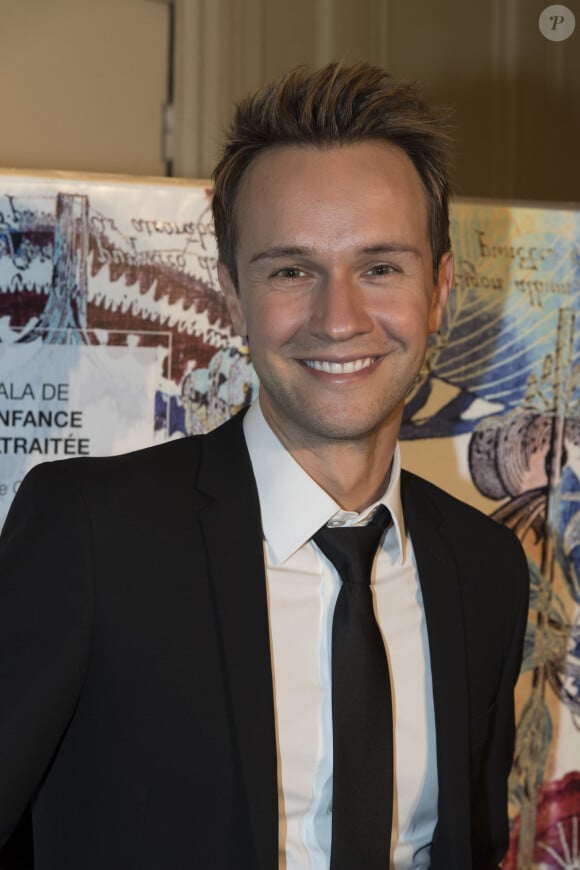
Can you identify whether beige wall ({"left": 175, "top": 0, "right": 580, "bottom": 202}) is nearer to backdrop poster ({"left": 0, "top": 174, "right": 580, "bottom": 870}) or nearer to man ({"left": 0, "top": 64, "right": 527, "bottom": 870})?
backdrop poster ({"left": 0, "top": 174, "right": 580, "bottom": 870})

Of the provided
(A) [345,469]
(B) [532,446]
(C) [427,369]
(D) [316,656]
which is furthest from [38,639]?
(B) [532,446]

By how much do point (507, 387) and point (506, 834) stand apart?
820 mm

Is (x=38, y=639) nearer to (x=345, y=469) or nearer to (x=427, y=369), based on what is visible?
(x=345, y=469)

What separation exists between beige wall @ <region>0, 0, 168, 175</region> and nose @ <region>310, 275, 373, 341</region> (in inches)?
35.1

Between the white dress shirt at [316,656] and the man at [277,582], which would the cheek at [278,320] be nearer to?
the man at [277,582]

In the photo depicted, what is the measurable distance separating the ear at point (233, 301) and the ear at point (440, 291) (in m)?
0.27

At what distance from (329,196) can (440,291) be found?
29 centimetres

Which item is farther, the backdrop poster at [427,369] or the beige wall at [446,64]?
the beige wall at [446,64]

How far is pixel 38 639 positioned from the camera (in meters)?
1.13

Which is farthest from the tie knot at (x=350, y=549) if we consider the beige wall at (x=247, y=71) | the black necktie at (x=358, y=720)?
the beige wall at (x=247, y=71)

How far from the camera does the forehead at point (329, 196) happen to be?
1308 mm

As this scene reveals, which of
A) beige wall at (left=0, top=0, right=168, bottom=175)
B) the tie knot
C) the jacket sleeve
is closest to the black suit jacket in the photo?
the jacket sleeve

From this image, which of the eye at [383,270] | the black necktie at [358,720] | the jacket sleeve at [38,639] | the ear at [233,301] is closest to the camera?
the jacket sleeve at [38,639]

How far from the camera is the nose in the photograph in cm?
127
